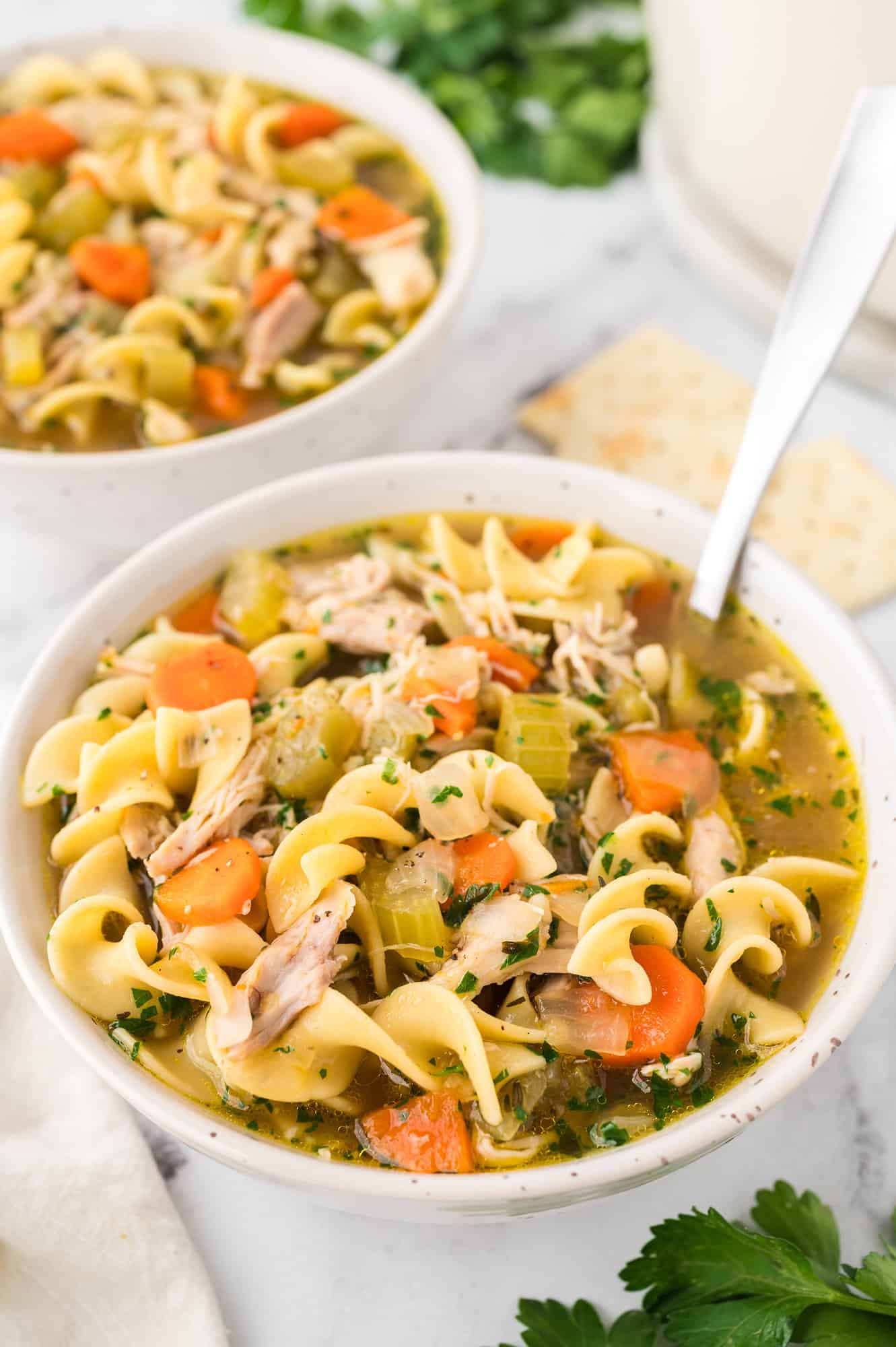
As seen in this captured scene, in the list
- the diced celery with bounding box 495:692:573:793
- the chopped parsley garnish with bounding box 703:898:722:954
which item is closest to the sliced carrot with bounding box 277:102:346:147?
the diced celery with bounding box 495:692:573:793

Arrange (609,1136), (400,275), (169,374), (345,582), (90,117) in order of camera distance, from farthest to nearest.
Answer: (90,117) → (400,275) → (169,374) → (345,582) → (609,1136)

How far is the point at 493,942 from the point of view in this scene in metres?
2.37

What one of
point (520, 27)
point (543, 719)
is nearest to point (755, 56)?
point (520, 27)

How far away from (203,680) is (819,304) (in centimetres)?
155

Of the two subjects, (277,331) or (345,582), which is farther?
(277,331)

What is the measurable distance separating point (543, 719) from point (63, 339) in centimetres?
187

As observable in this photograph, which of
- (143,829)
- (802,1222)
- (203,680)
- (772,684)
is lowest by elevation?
(802,1222)

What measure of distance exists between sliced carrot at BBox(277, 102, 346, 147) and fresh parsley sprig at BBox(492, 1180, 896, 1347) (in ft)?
11.1

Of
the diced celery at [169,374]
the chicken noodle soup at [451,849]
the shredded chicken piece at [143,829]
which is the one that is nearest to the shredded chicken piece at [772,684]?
the chicken noodle soup at [451,849]

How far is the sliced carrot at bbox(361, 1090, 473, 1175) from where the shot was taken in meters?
2.24

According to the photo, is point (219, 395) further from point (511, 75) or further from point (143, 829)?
point (511, 75)

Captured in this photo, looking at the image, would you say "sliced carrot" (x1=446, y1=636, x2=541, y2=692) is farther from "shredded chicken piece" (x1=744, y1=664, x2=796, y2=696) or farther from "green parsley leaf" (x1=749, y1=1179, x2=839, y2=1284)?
"green parsley leaf" (x1=749, y1=1179, x2=839, y2=1284)

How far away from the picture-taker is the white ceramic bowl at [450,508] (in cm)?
214

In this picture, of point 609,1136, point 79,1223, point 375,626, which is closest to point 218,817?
point 375,626
